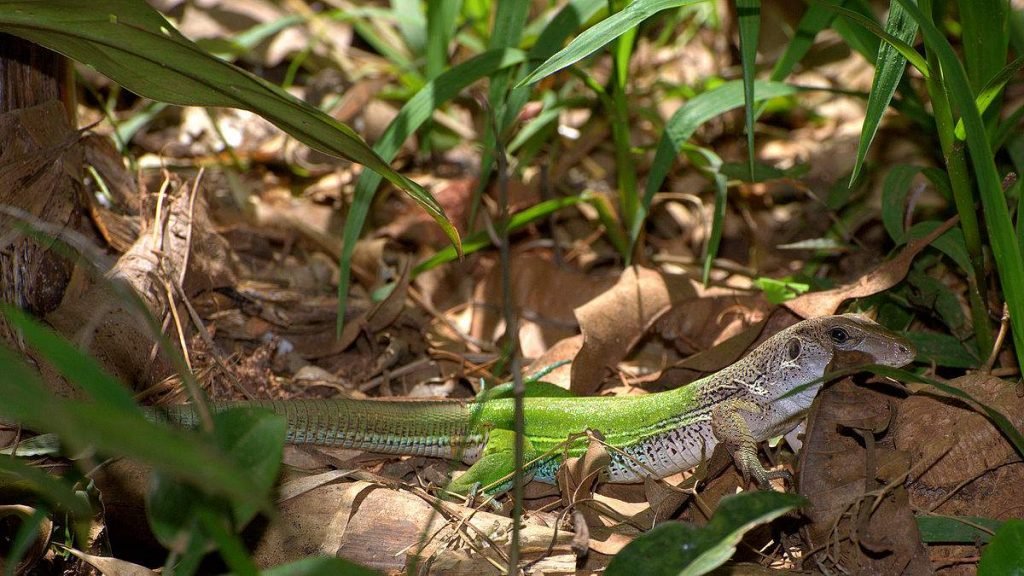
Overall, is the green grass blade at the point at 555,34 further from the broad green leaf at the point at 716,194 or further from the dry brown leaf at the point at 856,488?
the dry brown leaf at the point at 856,488

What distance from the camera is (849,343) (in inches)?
126

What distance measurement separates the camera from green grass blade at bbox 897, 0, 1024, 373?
8.54 ft

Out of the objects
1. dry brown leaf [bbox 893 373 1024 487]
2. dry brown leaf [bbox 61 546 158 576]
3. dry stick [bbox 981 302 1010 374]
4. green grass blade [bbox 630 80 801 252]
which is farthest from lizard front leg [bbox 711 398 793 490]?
dry brown leaf [bbox 61 546 158 576]

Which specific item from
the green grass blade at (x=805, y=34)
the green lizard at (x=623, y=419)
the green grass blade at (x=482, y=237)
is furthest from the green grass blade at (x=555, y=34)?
the green lizard at (x=623, y=419)

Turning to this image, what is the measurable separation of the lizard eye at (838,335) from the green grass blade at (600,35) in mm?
1265

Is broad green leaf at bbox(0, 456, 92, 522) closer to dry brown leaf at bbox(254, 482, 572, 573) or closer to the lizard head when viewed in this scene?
dry brown leaf at bbox(254, 482, 572, 573)

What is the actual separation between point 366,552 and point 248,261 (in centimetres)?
239

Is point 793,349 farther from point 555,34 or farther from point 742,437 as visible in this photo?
point 555,34

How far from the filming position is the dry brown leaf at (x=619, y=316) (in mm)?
3881

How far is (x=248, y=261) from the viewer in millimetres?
4680

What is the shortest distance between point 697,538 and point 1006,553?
0.82 meters

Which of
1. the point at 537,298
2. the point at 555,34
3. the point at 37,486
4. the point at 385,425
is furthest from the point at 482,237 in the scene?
the point at 37,486

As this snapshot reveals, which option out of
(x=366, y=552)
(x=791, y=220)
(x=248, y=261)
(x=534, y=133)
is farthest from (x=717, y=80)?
(x=366, y=552)

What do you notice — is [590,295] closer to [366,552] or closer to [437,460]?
[437,460]
